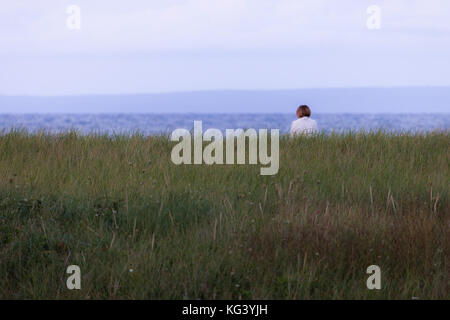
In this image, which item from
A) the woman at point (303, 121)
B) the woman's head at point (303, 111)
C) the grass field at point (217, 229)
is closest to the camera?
the grass field at point (217, 229)

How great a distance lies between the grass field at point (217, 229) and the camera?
4.42 m

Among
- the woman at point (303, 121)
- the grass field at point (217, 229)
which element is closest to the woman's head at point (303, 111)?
the woman at point (303, 121)

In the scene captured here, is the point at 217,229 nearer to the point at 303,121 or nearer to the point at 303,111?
the point at 303,121

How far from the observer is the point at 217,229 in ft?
17.3

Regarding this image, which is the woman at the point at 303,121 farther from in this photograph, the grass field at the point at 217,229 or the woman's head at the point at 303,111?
the grass field at the point at 217,229

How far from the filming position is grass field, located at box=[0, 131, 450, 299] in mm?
4422

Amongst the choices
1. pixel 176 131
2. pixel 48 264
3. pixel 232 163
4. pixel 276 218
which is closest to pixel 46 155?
pixel 176 131

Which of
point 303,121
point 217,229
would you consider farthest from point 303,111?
point 217,229

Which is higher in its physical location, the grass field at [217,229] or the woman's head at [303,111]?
the woman's head at [303,111]

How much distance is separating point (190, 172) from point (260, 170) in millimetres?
990

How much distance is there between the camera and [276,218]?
5.31m

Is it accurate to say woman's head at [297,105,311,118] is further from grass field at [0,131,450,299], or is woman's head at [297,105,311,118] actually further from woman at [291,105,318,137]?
grass field at [0,131,450,299]

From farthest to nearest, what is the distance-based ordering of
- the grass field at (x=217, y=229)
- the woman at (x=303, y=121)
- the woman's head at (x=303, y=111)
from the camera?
1. the woman's head at (x=303, y=111)
2. the woman at (x=303, y=121)
3. the grass field at (x=217, y=229)
